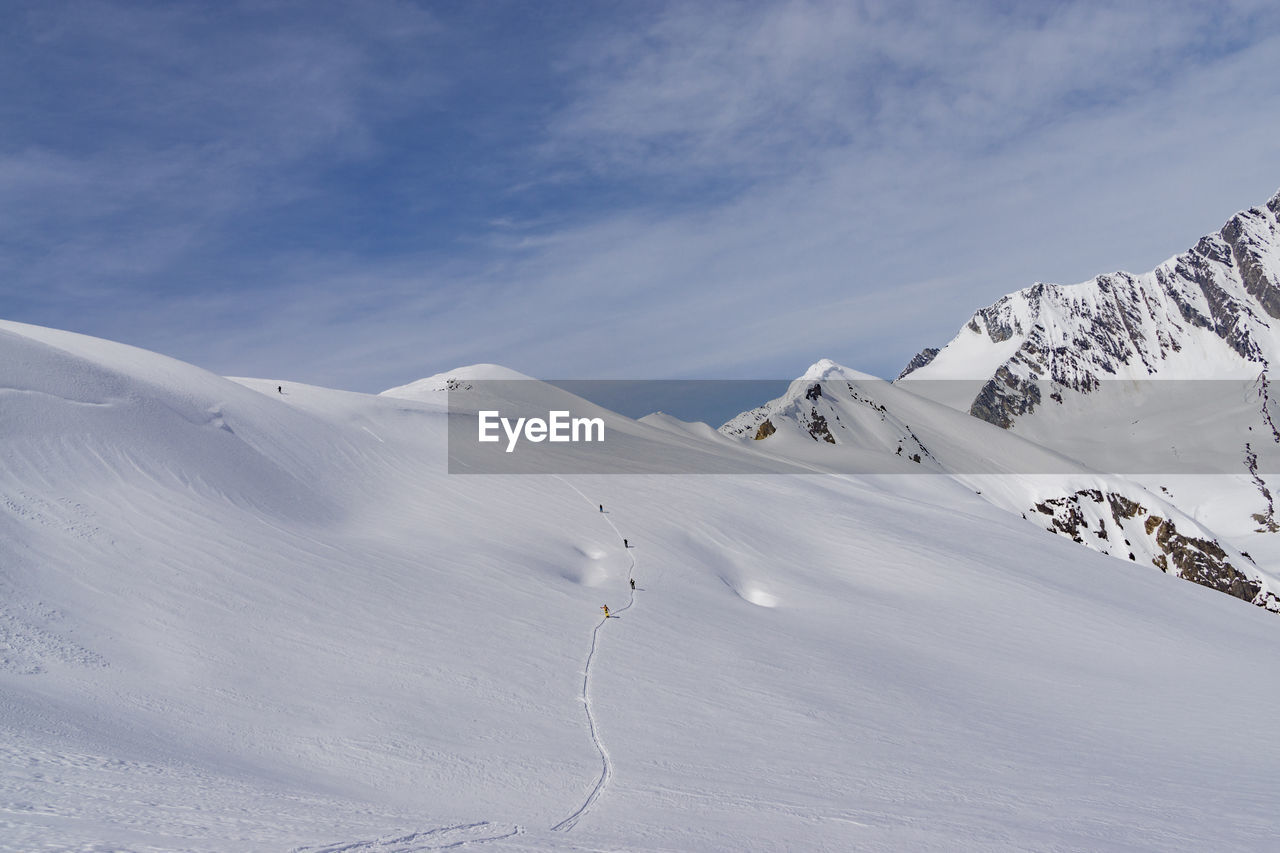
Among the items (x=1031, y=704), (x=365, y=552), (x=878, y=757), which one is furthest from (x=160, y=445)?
(x=1031, y=704)

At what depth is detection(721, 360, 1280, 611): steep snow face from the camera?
86.8 metres

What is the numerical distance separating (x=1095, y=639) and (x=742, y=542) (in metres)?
12.5

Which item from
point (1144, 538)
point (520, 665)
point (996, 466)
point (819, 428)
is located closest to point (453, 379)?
point (520, 665)

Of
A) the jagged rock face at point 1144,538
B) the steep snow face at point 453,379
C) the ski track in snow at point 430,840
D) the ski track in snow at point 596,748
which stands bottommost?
the jagged rock face at point 1144,538

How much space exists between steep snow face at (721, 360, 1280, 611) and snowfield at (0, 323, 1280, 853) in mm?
36466

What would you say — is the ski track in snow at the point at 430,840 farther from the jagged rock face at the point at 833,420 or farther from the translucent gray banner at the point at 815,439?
the jagged rock face at the point at 833,420

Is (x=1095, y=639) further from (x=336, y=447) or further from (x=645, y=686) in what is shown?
(x=336, y=447)

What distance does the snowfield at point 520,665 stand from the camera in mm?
9688

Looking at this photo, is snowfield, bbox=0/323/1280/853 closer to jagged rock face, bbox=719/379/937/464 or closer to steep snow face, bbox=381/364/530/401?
steep snow face, bbox=381/364/530/401

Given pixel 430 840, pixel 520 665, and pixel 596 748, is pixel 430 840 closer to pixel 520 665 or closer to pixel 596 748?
pixel 596 748

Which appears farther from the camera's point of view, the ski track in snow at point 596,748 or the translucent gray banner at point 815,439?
the translucent gray banner at point 815,439

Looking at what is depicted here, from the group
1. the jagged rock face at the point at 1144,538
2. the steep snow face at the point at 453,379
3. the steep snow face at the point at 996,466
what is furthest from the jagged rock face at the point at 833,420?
the steep snow face at the point at 453,379

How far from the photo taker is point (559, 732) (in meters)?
13.3

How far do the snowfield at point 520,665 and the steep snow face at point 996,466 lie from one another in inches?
1436
